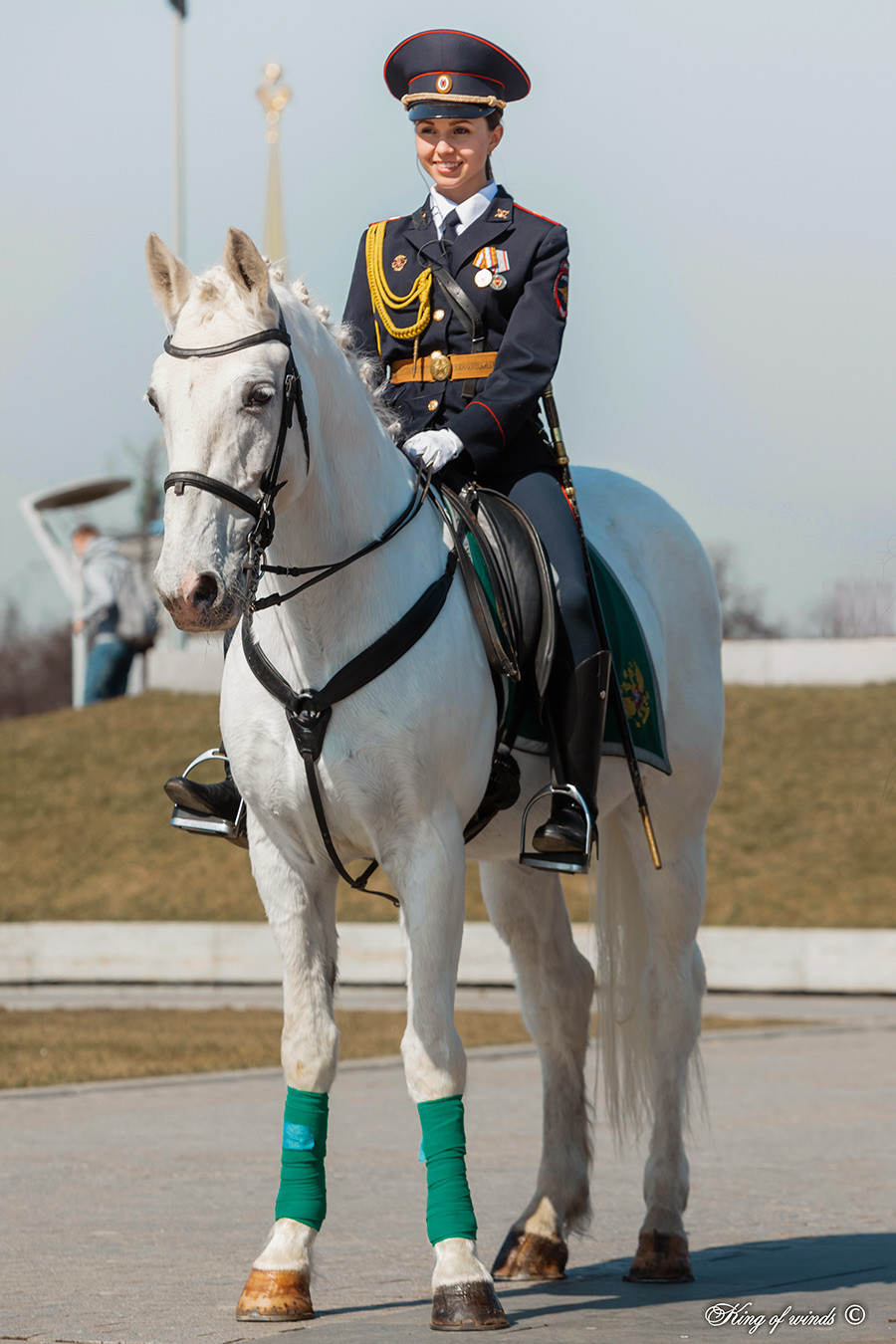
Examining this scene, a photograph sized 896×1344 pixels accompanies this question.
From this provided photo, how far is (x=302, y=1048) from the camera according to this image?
5.65 meters

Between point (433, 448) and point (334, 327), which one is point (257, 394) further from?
point (433, 448)

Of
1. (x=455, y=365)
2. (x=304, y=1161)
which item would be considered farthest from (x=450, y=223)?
(x=304, y=1161)

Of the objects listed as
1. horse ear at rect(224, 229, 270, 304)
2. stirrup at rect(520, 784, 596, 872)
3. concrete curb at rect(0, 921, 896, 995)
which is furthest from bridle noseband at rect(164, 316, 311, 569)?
concrete curb at rect(0, 921, 896, 995)

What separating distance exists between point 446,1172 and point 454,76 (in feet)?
11.7

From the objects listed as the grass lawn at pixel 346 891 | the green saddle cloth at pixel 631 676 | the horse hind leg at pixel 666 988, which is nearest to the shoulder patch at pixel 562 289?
the green saddle cloth at pixel 631 676

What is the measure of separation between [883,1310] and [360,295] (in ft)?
12.2

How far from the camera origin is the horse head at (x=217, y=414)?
15.6ft

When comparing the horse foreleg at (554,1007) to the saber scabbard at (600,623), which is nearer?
the saber scabbard at (600,623)

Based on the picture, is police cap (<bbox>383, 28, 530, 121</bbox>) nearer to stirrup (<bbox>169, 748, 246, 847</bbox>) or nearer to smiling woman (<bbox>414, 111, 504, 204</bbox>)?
smiling woman (<bbox>414, 111, 504, 204</bbox>)

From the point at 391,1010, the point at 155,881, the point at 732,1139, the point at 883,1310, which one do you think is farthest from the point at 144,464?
the point at 883,1310

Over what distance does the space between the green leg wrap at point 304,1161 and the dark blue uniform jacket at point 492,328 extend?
213cm

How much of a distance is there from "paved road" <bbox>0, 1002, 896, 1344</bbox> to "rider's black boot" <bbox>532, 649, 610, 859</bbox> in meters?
1.61

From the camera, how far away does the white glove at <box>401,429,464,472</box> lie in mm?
5938

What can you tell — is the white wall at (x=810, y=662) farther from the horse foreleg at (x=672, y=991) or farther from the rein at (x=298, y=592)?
the rein at (x=298, y=592)
